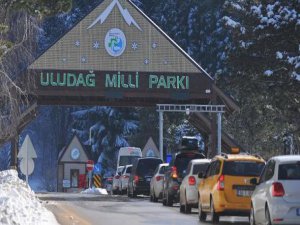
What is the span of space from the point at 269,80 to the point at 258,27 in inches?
86.7

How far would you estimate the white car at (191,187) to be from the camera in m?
26.6

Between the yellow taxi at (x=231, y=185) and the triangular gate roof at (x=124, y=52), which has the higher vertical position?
the triangular gate roof at (x=124, y=52)

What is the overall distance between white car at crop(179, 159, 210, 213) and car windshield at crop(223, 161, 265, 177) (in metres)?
4.25

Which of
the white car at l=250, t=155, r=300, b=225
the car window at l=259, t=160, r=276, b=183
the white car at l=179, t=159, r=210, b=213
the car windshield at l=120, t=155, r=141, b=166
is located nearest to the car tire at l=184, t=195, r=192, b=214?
the white car at l=179, t=159, r=210, b=213

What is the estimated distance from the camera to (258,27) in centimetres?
3475

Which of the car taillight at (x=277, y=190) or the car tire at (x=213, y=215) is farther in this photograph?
the car tire at (x=213, y=215)

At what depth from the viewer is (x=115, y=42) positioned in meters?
48.4

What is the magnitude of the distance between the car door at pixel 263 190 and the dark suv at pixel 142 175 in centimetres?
2333

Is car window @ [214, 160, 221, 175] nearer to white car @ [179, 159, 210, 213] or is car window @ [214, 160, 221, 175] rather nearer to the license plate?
the license plate

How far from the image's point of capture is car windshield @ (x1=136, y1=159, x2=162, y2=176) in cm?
4206

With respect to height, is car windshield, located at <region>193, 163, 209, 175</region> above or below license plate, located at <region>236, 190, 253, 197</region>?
above

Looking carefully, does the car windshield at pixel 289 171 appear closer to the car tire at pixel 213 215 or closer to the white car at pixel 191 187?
the car tire at pixel 213 215

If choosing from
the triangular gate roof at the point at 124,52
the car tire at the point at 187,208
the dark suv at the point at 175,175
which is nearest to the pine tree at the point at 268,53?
the dark suv at the point at 175,175

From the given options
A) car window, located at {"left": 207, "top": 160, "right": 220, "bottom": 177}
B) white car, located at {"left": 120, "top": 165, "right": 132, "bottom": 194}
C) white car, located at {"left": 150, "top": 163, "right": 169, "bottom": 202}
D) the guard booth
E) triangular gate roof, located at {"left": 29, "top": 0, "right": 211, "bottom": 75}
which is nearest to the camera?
car window, located at {"left": 207, "top": 160, "right": 220, "bottom": 177}
